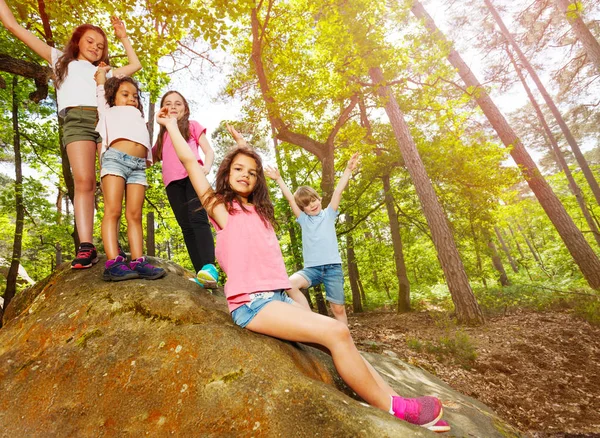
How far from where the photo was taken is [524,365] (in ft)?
14.8

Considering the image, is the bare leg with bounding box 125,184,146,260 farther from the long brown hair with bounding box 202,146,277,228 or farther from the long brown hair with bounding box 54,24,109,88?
the long brown hair with bounding box 54,24,109,88

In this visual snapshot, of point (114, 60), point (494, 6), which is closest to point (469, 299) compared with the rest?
point (114, 60)

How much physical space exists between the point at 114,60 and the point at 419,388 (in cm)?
800

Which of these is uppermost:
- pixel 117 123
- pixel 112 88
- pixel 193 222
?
pixel 112 88

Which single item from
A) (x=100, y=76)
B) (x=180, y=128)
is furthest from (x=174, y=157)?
(x=100, y=76)

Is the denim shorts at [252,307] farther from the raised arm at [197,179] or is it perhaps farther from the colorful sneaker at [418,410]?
the colorful sneaker at [418,410]

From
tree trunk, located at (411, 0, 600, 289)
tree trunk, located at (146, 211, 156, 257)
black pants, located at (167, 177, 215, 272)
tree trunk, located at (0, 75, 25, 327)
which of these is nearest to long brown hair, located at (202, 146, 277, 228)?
black pants, located at (167, 177, 215, 272)

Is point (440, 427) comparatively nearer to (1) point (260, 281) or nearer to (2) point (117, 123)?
→ (1) point (260, 281)

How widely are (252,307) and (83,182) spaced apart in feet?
6.91

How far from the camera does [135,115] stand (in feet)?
9.10

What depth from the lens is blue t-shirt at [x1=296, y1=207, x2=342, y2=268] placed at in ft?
12.6

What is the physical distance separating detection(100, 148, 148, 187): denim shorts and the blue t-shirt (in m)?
2.04

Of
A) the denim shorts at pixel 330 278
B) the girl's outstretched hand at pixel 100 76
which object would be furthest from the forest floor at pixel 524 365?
the girl's outstretched hand at pixel 100 76

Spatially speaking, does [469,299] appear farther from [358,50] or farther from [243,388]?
[243,388]
